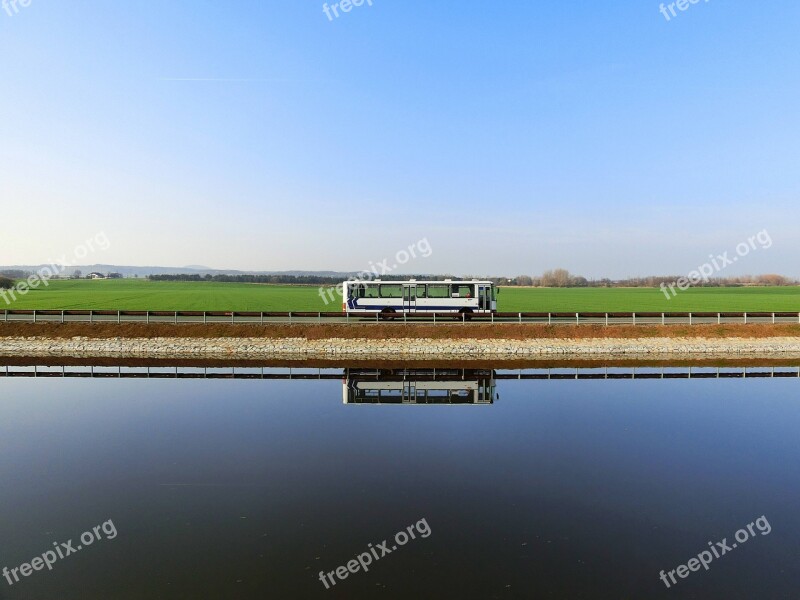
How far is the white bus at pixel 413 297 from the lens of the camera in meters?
38.8

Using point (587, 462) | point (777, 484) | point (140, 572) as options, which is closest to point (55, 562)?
point (140, 572)

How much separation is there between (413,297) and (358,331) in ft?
17.1

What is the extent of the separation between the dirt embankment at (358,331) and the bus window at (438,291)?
315cm

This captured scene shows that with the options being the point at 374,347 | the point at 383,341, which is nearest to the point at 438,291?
the point at 383,341

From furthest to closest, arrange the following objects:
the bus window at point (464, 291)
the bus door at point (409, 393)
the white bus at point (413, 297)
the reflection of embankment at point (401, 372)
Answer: the bus window at point (464, 291) → the white bus at point (413, 297) → the reflection of embankment at point (401, 372) → the bus door at point (409, 393)

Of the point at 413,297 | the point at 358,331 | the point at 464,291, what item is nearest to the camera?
the point at 358,331

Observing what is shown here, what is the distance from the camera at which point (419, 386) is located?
2450cm

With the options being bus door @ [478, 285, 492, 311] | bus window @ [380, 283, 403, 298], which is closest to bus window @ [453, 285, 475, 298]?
bus door @ [478, 285, 492, 311]

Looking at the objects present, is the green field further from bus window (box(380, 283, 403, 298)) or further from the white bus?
bus window (box(380, 283, 403, 298))

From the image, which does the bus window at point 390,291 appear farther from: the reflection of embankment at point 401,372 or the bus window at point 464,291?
the reflection of embankment at point 401,372

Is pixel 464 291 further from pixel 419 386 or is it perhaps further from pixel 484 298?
pixel 419 386

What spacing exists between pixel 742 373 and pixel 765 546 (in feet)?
72.5

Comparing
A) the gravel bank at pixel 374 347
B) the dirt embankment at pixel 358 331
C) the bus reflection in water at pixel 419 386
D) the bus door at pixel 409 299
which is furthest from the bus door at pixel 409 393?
the bus door at pixel 409 299

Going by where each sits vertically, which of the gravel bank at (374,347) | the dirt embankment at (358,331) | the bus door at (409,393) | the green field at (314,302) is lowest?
the bus door at (409,393)
